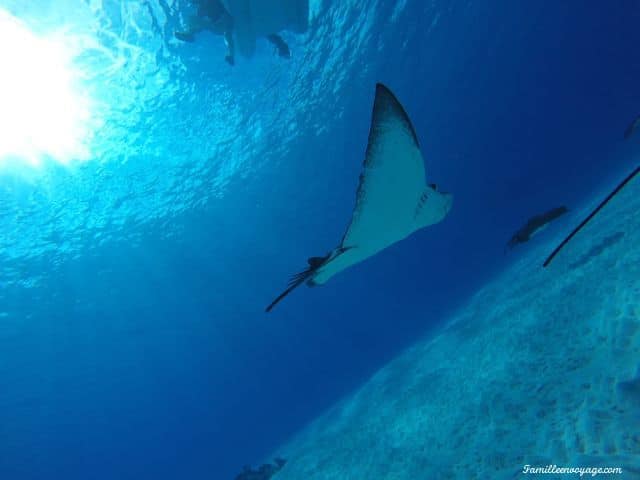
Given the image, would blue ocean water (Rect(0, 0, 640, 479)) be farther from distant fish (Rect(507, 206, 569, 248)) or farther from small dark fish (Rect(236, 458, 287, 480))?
small dark fish (Rect(236, 458, 287, 480))

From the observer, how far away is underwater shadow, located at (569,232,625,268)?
21.0 ft

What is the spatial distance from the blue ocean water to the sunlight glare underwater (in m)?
0.38

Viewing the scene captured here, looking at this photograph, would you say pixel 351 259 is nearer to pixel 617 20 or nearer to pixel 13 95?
pixel 13 95

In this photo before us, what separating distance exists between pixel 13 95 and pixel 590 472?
14.9m

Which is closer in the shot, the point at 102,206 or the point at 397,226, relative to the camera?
the point at 397,226

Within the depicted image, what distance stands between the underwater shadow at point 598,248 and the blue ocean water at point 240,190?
30.1 feet

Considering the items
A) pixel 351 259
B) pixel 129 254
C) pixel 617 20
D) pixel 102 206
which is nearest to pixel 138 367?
pixel 129 254

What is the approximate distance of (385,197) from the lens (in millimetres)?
3092

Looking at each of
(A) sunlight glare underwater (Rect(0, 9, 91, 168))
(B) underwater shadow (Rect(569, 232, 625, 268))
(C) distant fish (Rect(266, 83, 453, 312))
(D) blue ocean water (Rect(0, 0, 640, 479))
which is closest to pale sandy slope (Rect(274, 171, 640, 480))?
(B) underwater shadow (Rect(569, 232, 625, 268))

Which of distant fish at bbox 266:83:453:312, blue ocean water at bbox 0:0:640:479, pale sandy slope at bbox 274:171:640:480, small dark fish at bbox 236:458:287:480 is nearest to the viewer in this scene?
distant fish at bbox 266:83:453:312

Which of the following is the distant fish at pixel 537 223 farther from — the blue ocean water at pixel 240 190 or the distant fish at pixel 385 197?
the blue ocean water at pixel 240 190

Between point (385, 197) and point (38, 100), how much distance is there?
12.7 meters

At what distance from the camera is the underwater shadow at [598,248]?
6.41m

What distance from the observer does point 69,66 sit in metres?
10.2
